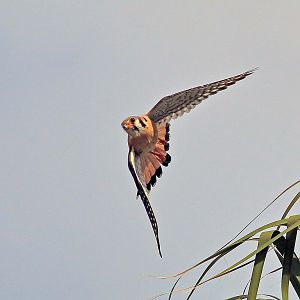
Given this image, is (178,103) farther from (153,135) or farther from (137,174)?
(137,174)

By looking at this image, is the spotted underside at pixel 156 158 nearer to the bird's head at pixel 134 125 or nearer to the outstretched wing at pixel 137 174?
the outstretched wing at pixel 137 174

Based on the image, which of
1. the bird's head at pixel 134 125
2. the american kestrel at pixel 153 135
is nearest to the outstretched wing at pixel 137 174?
the american kestrel at pixel 153 135

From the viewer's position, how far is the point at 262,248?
208 centimetres

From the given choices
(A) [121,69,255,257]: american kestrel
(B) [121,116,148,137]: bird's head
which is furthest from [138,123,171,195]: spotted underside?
(B) [121,116,148,137]: bird's head

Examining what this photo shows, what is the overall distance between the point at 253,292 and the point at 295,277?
0.61ft

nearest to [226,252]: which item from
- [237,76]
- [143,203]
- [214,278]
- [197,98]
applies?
[214,278]

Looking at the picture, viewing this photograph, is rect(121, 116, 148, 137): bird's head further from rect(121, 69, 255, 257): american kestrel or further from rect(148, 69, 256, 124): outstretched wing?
rect(148, 69, 256, 124): outstretched wing

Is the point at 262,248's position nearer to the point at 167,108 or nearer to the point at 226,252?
the point at 226,252

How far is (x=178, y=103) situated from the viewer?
6891 millimetres

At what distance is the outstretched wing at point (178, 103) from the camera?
664cm

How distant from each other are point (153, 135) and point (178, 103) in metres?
0.31

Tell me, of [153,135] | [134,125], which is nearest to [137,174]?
[153,135]

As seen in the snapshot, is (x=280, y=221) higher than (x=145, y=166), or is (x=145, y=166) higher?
(x=145, y=166)

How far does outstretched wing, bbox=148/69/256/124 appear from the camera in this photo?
6.64 meters
